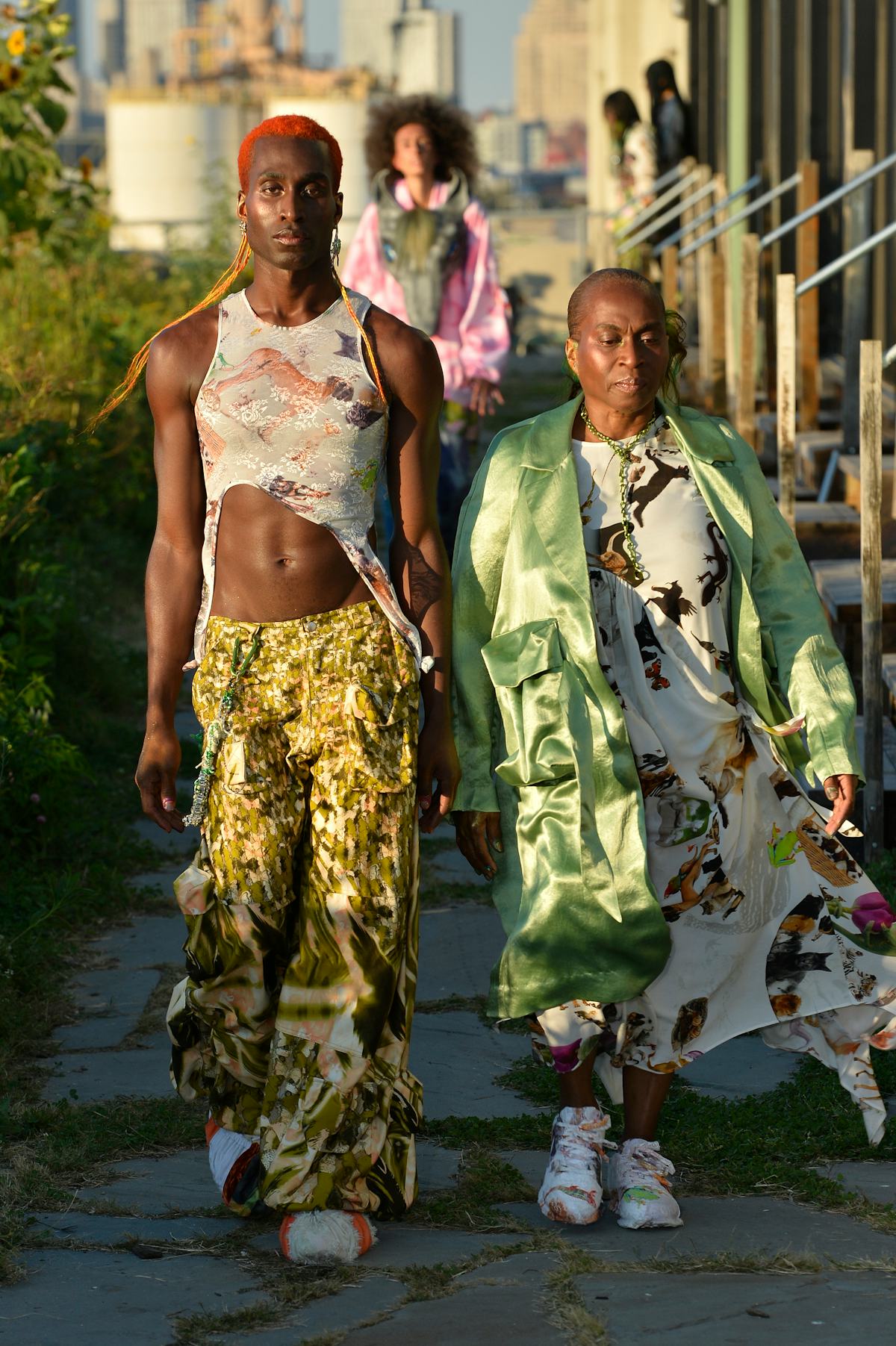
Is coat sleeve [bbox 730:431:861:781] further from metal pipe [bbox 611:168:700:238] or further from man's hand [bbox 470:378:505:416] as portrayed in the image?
metal pipe [bbox 611:168:700:238]

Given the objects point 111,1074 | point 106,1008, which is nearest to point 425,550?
point 111,1074

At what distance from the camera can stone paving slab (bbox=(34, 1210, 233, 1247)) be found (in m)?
3.48

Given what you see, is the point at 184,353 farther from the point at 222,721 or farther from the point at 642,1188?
the point at 642,1188

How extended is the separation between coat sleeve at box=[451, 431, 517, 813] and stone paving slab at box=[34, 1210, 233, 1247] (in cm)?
91

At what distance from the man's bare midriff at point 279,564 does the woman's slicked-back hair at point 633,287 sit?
639 millimetres

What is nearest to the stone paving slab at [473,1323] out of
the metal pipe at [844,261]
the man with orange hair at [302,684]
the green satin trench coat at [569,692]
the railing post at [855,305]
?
the man with orange hair at [302,684]

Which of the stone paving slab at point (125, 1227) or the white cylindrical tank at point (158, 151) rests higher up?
the white cylindrical tank at point (158, 151)

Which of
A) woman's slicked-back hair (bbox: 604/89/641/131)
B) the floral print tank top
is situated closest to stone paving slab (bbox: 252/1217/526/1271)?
the floral print tank top

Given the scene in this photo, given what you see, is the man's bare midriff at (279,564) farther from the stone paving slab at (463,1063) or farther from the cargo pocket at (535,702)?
the stone paving slab at (463,1063)

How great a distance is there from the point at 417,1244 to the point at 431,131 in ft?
16.9

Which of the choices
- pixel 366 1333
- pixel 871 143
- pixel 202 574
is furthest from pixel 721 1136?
pixel 871 143

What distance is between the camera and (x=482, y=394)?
7633 mm

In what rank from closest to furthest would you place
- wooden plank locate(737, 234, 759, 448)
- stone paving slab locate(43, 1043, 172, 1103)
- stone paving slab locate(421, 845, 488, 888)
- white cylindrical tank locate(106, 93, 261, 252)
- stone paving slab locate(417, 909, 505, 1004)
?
1. stone paving slab locate(43, 1043, 172, 1103)
2. stone paving slab locate(417, 909, 505, 1004)
3. stone paving slab locate(421, 845, 488, 888)
4. wooden plank locate(737, 234, 759, 448)
5. white cylindrical tank locate(106, 93, 261, 252)

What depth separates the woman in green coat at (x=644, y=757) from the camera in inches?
139
